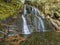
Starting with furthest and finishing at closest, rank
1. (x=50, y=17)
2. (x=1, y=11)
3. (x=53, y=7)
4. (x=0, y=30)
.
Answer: (x=53, y=7) < (x=50, y=17) < (x=1, y=11) < (x=0, y=30)

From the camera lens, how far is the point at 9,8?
14.4 meters

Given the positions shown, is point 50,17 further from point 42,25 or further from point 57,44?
point 57,44

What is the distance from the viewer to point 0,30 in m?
11.7

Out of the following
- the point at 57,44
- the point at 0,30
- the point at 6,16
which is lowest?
the point at 57,44

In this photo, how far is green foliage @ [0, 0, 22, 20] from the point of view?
13.3 metres

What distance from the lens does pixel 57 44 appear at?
912cm

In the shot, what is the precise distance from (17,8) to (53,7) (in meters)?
Result: 5.37

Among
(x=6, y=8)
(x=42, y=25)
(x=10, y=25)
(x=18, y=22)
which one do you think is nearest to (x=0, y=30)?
(x=10, y=25)

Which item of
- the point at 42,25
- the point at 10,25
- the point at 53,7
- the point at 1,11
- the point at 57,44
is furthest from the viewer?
the point at 53,7

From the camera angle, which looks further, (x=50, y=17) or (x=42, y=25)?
(x=50, y=17)

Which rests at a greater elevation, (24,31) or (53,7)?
(53,7)

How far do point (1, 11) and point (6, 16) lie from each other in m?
0.85

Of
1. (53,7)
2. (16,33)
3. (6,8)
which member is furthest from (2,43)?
(53,7)

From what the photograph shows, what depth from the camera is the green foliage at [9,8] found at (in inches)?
525
